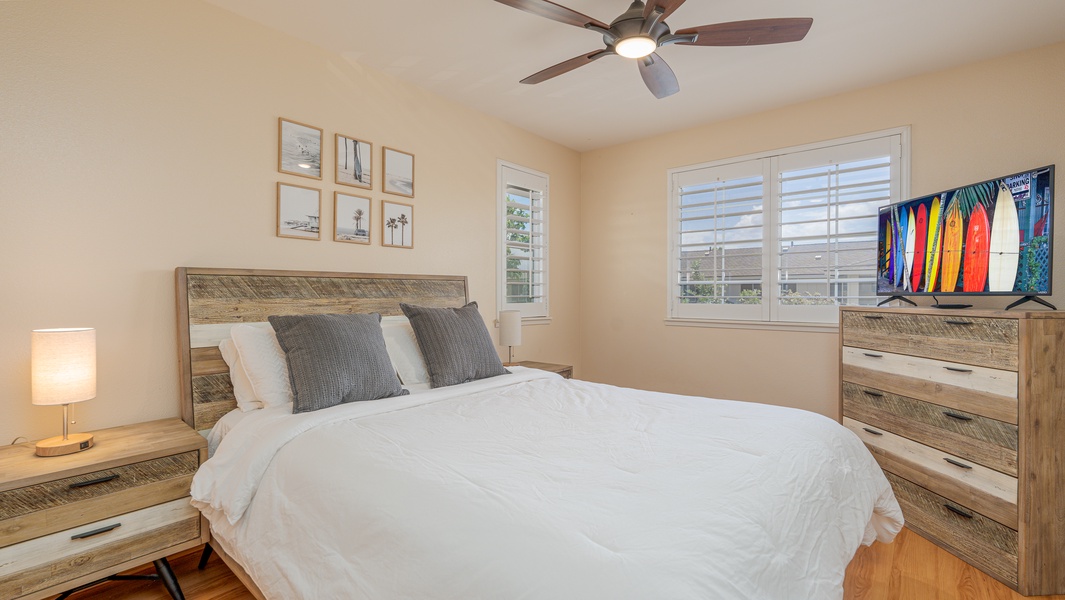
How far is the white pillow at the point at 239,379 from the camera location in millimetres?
2230

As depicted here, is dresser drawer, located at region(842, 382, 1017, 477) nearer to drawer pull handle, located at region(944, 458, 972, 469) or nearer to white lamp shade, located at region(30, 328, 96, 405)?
drawer pull handle, located at region(944, 458, 972, 469)

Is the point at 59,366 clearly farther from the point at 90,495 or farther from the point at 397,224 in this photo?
the point at 397,224

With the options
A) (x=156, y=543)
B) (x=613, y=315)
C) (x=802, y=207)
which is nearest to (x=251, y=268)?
(x=156, y=543)

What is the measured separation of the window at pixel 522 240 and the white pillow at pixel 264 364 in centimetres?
194

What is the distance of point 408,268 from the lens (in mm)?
3322

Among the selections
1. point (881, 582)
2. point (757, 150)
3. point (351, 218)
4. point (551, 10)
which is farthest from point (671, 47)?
point (881, 582)

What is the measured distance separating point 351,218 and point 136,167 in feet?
3.42

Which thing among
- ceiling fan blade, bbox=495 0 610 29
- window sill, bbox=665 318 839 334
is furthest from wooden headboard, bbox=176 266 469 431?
window sill, bbox=665 318 839 334

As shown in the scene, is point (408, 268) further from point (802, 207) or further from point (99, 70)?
point (802, 207)

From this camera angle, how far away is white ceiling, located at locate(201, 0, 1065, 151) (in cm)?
239

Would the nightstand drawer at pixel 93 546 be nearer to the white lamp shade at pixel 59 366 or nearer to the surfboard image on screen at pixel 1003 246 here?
the white lamp shade at pixel 59 366

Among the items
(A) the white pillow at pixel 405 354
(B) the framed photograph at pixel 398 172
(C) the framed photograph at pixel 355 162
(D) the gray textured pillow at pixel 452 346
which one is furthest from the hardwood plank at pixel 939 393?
(C) the framed photograph at pixel 355 162

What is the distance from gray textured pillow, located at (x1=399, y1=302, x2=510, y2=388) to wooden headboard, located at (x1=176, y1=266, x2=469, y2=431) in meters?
0.38

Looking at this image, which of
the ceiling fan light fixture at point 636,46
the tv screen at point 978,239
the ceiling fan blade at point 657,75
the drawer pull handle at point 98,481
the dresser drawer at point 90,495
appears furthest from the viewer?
the ceiling fan blade at point 657,75
